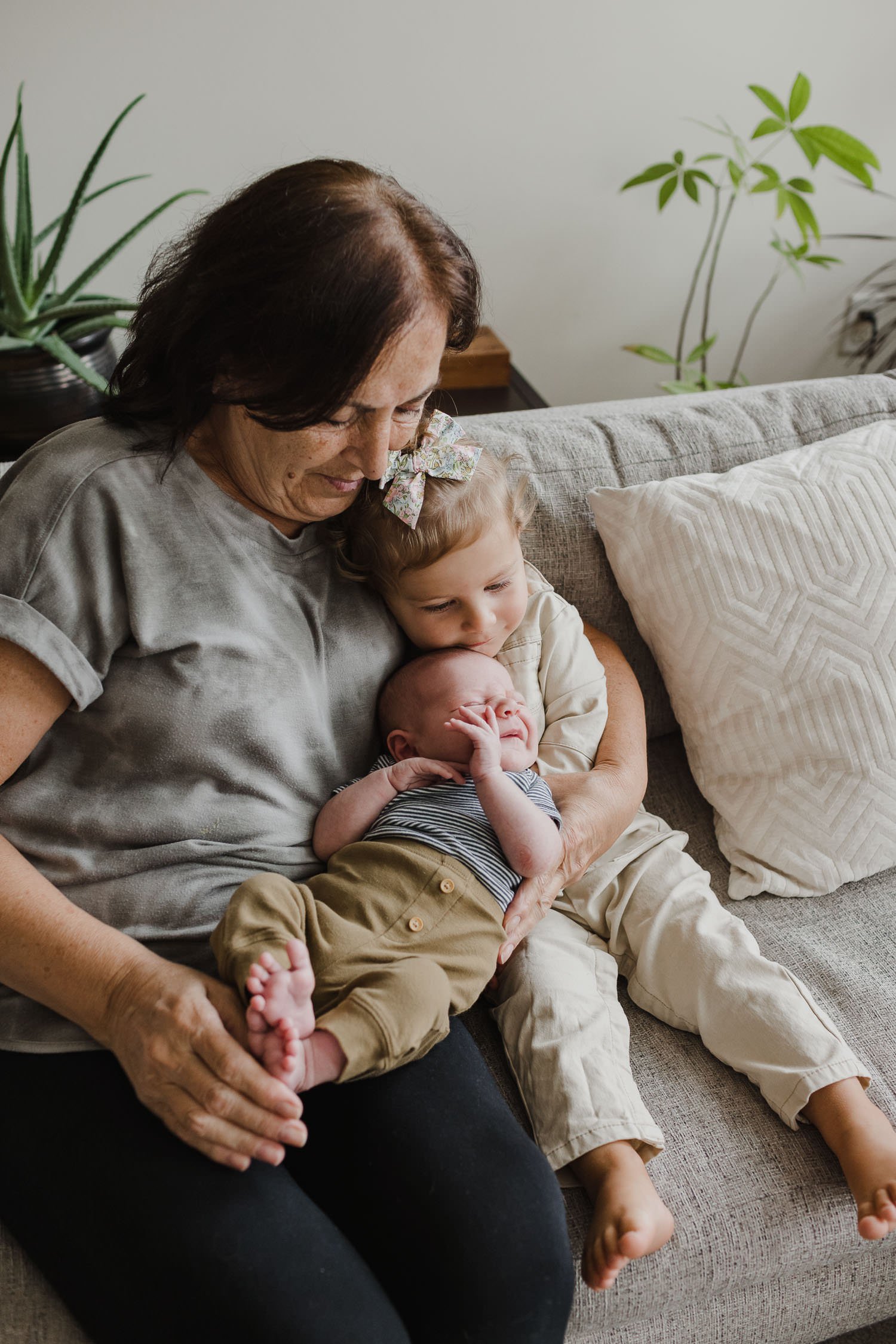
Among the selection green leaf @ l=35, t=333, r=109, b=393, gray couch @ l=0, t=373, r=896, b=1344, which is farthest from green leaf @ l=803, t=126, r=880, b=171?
green leaf @ l=35, t=333, r=109, b=393

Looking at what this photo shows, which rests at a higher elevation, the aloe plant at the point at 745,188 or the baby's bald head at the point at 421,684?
the aloe plant at the point at 745,188

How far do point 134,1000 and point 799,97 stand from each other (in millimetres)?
2307

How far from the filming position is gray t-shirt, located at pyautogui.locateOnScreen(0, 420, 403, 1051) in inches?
41.5

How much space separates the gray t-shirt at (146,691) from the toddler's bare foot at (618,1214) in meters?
0.46

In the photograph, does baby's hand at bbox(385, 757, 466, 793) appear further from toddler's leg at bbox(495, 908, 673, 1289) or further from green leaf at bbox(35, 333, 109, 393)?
green leaf at bbox(35, 333, 109, 393)

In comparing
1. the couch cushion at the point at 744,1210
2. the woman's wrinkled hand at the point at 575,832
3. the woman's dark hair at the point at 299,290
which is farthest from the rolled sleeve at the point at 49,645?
the couch cushion at the point at 744,1210

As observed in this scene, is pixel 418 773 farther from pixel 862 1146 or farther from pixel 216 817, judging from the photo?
pixel 862 1146

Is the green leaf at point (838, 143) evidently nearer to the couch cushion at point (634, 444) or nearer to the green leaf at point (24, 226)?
the couch cushion at point (634, 444)

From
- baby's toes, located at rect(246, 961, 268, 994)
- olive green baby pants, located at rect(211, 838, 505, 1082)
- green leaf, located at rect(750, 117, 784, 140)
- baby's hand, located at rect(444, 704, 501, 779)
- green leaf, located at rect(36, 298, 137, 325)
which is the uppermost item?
green leaf, located at rect(750, 117, 784, 140)

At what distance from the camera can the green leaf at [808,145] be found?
2307 mm

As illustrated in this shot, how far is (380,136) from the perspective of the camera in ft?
7.88

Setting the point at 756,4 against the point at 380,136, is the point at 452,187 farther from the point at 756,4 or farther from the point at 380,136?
the point at 756,4

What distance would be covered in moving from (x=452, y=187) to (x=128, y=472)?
68.8 inches

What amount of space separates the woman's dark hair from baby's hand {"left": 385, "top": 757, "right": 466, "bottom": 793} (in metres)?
0.42
